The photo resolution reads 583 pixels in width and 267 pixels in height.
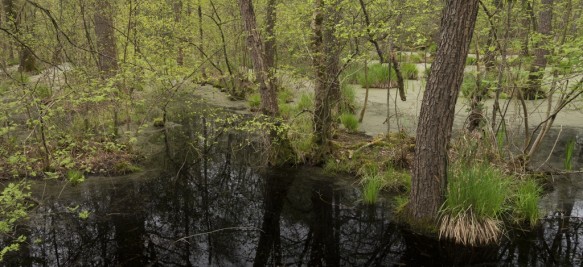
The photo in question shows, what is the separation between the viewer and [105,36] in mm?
8289

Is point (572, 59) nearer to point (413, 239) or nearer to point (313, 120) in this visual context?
point (413, 239)

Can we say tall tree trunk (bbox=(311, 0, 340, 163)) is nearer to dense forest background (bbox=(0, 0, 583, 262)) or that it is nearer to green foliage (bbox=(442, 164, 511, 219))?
dense forest background (bbox=(0, 0, 583, 262))

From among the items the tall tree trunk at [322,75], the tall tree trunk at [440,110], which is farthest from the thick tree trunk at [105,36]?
the tall tree trunk at [440,110]

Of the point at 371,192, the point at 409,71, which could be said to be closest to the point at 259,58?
the point at 371,192

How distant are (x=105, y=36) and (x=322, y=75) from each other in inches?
186

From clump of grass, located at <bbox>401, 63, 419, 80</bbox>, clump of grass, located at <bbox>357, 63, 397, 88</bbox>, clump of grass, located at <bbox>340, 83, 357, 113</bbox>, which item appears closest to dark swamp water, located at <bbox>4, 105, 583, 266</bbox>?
clump of grass, located at <bbox>340, 83, 357, 113</bbox>

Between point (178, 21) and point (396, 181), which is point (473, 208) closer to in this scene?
point (396, 181)

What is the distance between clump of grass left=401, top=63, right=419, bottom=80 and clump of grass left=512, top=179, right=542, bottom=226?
25.6ft

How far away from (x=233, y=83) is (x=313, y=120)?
6270mm

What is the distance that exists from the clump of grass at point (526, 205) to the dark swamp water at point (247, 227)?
0.19 meters

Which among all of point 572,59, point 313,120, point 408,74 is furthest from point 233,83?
point 572,59

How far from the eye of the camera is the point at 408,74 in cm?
Answer: 1273

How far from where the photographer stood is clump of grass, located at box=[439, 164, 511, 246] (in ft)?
14.5

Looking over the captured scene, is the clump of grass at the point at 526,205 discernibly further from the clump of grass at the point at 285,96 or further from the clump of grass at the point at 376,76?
the clump of grass at the point at 376,76
